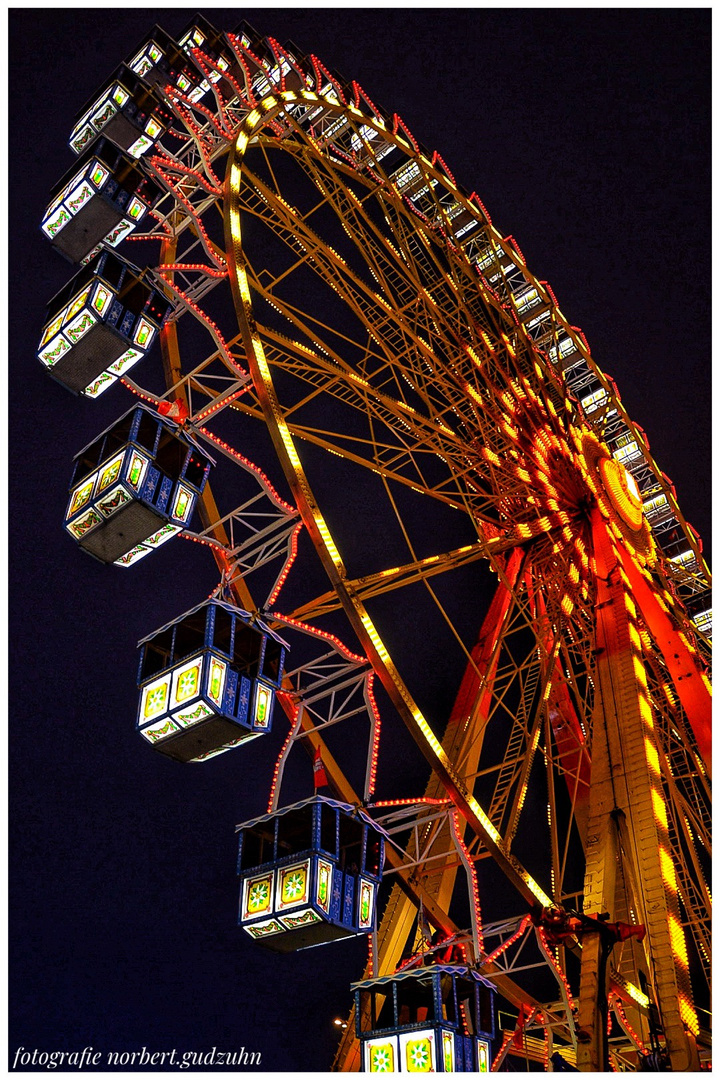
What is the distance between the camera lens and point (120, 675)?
1585cm

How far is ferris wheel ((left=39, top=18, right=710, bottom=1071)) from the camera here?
10.4 m

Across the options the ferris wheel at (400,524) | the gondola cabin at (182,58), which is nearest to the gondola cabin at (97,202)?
the ferris wheel at (400,524)

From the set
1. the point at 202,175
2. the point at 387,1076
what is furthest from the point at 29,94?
the point at 387,1076

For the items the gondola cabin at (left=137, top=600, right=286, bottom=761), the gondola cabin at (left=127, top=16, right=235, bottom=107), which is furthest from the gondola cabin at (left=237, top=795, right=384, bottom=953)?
the gondola cabin at (left=127, top=16, right=235, bottom=107)

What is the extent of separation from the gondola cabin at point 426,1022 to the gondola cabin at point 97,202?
8.52 metres

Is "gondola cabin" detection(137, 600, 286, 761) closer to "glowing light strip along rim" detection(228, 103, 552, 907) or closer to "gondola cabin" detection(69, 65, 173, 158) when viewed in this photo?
"glowing light strip along rim" detection(228, 103, 552, 907)

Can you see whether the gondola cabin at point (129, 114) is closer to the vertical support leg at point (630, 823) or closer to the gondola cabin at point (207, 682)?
the gondola cabin at point (207, 682)

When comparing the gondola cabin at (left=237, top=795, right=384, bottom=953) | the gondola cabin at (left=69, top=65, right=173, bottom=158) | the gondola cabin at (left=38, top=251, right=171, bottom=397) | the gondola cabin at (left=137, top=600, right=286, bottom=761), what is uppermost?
the gondola cabin at (left=69, top=65, right=173, bottom=158)

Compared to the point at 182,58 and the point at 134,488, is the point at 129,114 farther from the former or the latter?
the point at 134,488

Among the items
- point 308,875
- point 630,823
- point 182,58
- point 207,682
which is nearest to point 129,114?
point 182,58

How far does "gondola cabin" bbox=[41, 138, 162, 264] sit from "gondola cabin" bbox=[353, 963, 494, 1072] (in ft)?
27.9

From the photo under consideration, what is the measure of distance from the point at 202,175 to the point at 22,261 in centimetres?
544

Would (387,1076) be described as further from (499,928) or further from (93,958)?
(93,958)

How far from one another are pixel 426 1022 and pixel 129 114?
10.9m
